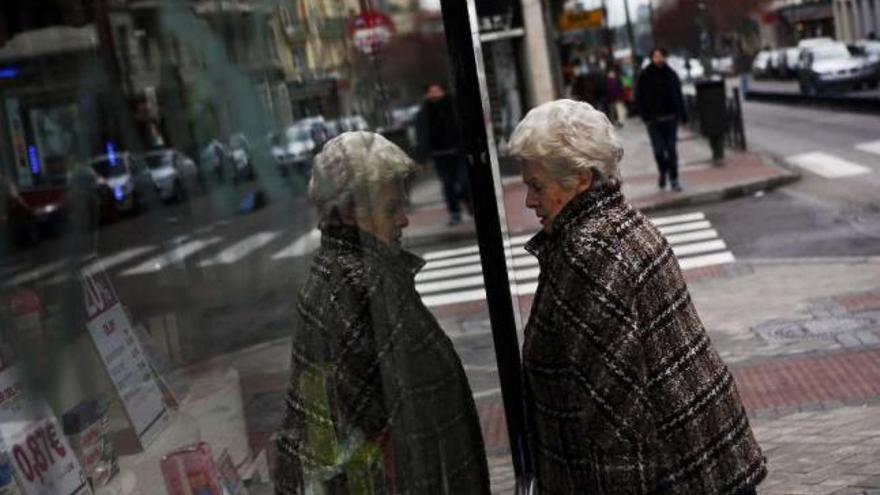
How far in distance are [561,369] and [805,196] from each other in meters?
13.6

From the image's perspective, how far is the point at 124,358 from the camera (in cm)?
318

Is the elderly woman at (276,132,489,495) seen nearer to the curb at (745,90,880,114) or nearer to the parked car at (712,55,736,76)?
the curb at (745,90,880,114)

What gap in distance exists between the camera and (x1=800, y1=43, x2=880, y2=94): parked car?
4081cm

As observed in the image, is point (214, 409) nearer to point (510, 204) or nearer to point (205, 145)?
point (205, 145)

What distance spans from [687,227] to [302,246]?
11709 mm

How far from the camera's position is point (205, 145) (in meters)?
3.16

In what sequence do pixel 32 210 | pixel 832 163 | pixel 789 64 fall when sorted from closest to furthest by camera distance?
pixel 32 210, pixel 832 163, pixel 789 64

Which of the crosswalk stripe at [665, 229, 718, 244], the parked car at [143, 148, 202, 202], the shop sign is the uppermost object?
the shop sign

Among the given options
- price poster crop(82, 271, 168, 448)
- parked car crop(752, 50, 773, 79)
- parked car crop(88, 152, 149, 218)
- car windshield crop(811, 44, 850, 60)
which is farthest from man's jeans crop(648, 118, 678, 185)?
parked car crop(752, 50, 773, 79)

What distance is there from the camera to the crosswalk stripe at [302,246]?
3.34 meters

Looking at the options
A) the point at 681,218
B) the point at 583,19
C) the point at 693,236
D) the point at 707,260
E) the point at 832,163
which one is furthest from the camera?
the point at 583,19

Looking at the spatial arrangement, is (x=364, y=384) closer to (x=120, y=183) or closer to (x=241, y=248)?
(x=241, y=248)

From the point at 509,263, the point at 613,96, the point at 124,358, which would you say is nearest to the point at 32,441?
the point at 124,358

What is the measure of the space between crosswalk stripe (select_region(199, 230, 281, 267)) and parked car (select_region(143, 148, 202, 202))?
0.26m
